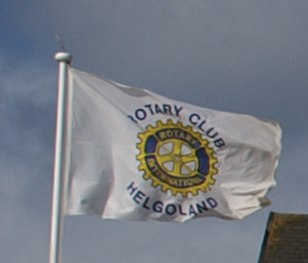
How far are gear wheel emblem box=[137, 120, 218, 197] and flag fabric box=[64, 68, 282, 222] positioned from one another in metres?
0.01

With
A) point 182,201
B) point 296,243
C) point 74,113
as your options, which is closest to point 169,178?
point 182,201

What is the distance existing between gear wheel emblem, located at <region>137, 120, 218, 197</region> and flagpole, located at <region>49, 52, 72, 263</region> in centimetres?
118

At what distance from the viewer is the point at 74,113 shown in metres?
14.8

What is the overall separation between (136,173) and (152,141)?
510 millimetres

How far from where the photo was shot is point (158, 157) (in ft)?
49.3

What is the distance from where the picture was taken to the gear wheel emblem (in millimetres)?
14945

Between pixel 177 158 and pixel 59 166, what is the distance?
1.71 m

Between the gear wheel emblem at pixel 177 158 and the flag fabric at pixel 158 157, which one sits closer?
the flag fabric at pixel 158 157

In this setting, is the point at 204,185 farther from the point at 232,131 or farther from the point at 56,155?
the point at 56,155

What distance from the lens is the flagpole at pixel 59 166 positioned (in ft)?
45.1

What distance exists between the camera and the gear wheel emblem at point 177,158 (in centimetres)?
1495

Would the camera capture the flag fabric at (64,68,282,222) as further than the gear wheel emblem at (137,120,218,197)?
No

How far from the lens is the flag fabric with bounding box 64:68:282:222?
47.9ft

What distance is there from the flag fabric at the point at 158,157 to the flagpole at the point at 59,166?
284 millimetres
